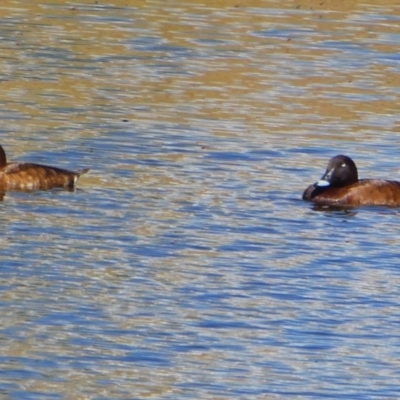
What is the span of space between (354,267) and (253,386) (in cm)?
329

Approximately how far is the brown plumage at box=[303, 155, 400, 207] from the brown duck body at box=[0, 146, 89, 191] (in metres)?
2.43

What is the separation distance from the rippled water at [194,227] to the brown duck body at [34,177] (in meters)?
0.18

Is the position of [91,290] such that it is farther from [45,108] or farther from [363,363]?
[45,108]

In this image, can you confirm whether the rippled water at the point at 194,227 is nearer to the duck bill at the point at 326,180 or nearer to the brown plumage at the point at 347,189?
the brown plumage at the point at 347,189

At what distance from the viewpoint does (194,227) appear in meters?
14.0

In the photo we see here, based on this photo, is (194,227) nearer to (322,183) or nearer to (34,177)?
(34,177)

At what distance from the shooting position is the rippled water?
10.1 m

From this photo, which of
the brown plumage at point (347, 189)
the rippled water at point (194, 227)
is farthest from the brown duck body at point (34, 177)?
the brown plumage at point (347, 189)

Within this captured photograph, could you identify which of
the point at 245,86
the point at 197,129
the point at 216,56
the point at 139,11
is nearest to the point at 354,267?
the point at 197,129

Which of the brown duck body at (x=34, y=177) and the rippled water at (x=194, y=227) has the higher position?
the brown duck body at (x=34, y=177)

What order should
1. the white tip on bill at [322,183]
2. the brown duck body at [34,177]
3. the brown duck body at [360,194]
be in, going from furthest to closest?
the white tip on bill at [322,183], the brown duck body at [360,194], the brown duck body at [34,177]

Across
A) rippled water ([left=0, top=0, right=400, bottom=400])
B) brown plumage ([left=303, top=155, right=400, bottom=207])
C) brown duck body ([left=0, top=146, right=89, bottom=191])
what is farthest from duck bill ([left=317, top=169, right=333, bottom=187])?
brown duck body ([left=0, top=146, right=89, bottom=191])

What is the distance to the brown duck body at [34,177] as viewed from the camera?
15.5m

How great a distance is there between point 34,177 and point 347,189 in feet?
10.8
